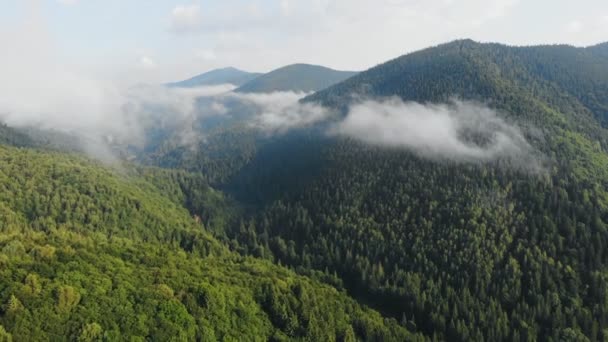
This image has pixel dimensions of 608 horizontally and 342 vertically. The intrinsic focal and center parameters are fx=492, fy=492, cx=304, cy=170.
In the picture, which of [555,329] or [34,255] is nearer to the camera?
[34,255]

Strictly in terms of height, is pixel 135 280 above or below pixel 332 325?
above

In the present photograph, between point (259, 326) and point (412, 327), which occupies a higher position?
point (259, 326)

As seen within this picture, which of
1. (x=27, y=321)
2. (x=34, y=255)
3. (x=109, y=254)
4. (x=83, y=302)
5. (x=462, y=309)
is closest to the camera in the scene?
(x=27, y=321)

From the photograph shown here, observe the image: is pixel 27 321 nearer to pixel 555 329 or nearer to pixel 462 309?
pixel 462 309

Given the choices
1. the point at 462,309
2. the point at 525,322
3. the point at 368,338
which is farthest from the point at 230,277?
the point at 525,322

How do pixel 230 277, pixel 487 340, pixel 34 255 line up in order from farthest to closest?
pixel 487 340
pixel 230 277
pixel 34 255

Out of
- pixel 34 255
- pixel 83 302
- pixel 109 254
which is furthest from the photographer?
pixel 109 254

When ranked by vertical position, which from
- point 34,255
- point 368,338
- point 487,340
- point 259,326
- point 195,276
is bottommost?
point 487,340

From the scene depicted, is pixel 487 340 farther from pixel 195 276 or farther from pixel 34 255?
pixel 34 255

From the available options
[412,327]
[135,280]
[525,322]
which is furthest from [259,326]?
[525,322]
